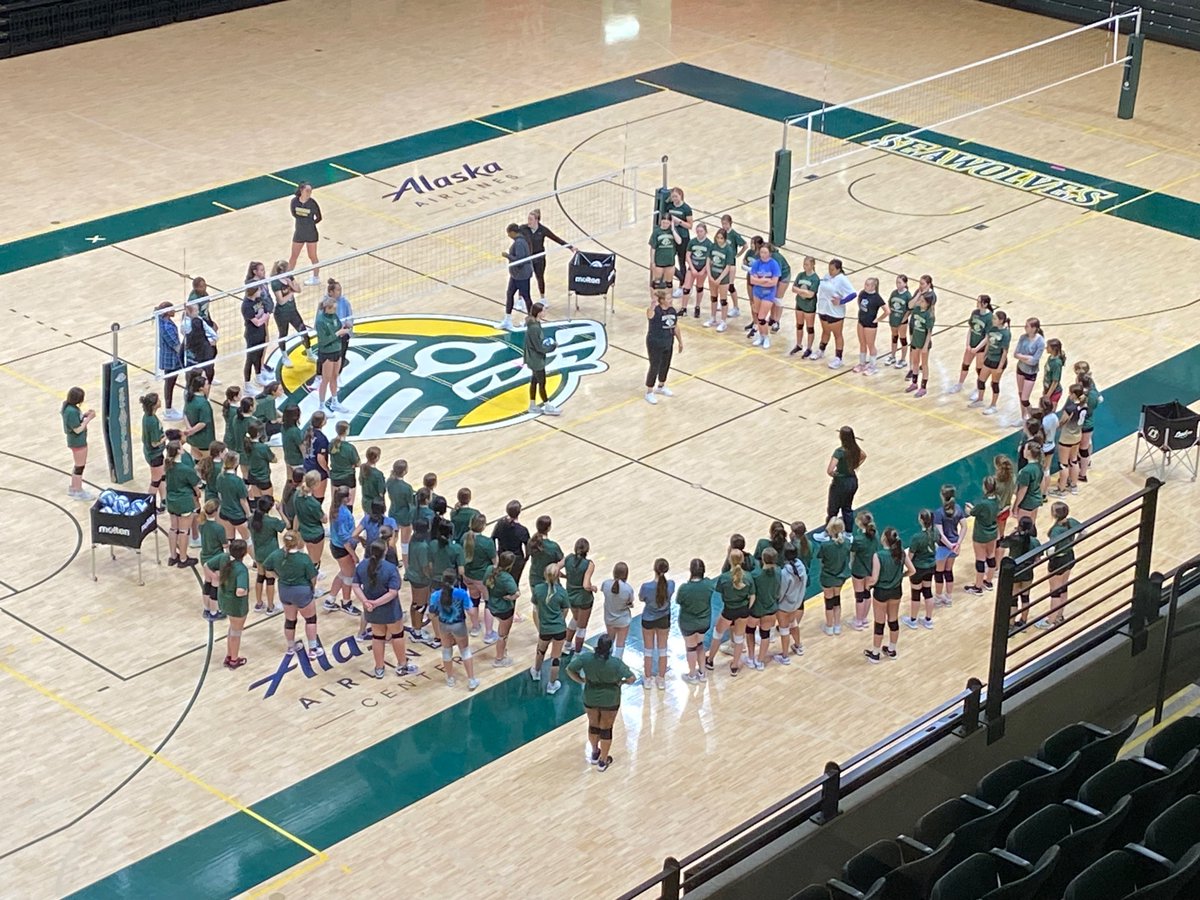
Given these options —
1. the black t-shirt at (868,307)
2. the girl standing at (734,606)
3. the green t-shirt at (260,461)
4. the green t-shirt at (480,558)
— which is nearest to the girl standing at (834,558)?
the girl standing at (734,606)

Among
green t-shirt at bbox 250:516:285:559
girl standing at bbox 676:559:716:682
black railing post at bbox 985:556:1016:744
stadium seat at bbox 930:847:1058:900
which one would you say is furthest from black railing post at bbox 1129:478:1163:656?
green t-shirt at bbox 250:516:285:559

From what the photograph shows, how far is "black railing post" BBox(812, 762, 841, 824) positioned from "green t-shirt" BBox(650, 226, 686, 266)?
13.3 metres

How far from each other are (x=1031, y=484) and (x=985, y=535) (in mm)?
817

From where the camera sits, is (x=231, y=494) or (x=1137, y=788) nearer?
(x=1137, y=788)

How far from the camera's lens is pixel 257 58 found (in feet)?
124

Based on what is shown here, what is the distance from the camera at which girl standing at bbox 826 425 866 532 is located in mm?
20609

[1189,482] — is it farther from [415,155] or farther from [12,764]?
[415,155]

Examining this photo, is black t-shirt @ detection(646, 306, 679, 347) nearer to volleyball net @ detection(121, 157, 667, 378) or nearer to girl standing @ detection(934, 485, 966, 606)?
volleyball net @ detection(121, 157, 667, 378)

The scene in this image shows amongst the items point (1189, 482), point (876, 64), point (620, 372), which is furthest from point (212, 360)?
point (876, 64)

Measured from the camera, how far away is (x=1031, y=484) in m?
20.2

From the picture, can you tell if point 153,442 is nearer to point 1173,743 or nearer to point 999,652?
point 999,652

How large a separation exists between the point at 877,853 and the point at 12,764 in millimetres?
8677

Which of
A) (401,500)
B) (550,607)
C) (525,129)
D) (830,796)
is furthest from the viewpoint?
(525,129)

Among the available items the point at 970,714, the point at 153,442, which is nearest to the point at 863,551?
the point at 970,714
